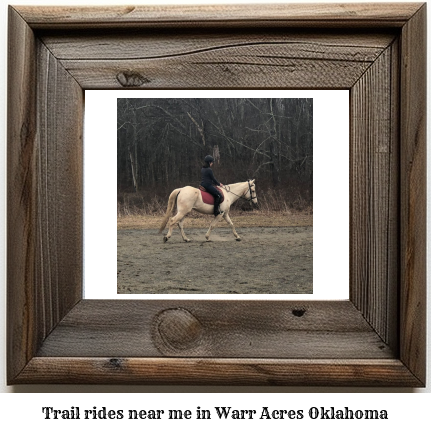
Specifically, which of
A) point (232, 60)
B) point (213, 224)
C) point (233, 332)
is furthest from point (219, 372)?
point (232, 60)

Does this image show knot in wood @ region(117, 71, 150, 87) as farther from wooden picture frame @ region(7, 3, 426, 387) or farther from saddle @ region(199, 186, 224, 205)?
saddle @ region(199, 186, 224, 205)

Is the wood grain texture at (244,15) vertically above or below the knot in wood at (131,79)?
above

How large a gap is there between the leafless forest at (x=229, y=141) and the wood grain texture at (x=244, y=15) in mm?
99

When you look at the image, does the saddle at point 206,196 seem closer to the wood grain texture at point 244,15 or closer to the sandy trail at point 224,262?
the sandy trail at point 224,262

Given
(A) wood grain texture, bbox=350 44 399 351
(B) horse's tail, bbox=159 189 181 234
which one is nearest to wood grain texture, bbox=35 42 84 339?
(B) horse's tail, bbox=159 189 181 234

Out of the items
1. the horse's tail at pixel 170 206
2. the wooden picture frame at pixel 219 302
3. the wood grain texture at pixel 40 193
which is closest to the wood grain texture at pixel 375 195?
the wooden picture frame at pixel 219 302

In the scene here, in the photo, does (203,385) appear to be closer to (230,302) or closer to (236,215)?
(230,302)

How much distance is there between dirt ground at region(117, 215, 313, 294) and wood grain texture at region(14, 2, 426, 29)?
256 mm

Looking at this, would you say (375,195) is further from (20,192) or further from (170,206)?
(20,192)

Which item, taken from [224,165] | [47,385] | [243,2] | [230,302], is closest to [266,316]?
[230,302]

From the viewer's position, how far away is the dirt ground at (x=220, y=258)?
27.5 inches

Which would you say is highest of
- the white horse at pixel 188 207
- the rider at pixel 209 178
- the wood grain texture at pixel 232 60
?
the wood grain texture at pixel 232 60

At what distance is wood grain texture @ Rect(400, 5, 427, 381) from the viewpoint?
0.67 metres

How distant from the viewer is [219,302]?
691 mm
